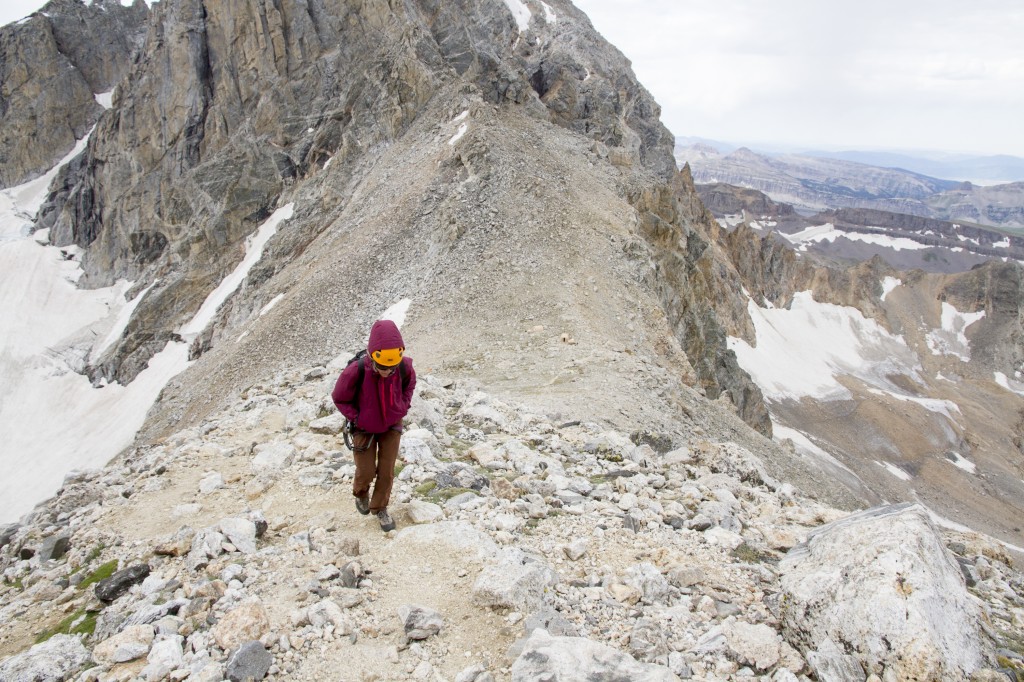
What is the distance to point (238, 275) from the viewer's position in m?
44.7

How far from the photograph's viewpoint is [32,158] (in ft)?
266

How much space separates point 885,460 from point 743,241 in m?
48.1

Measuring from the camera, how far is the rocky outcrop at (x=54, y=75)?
77312 mm

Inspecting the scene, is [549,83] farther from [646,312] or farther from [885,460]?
[885,460]

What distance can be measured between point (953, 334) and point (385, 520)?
527ft

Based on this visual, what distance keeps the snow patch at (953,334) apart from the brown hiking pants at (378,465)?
5777 inches

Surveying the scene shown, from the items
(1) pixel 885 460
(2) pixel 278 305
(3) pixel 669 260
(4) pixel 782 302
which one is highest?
(3) pixel 669 260

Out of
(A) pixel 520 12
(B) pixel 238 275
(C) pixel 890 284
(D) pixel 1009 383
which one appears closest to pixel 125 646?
(B) pixel 238 275

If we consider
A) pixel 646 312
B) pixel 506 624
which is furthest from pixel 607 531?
pixel 646 312

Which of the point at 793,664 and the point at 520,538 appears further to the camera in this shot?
the point at 520,538

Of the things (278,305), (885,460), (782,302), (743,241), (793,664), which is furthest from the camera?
(782,302)

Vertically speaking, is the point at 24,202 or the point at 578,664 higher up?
the point at 24,202

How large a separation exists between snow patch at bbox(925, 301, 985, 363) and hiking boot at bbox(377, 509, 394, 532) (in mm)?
146834

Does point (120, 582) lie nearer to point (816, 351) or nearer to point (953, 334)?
point (816, 351)
